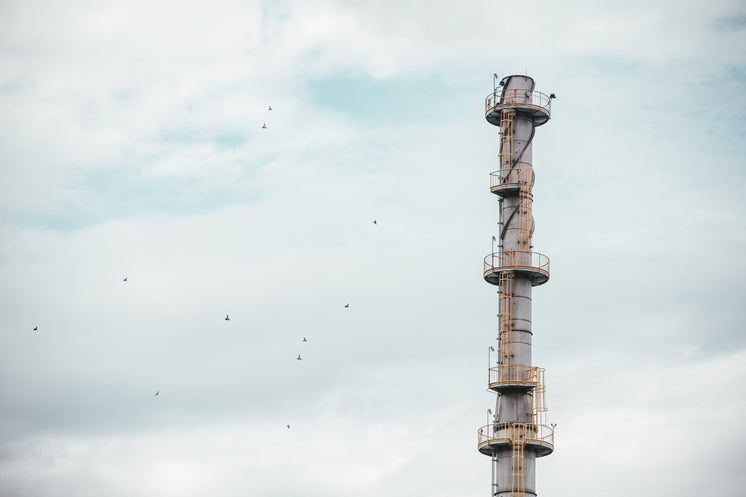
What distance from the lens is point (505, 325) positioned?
82000 mm

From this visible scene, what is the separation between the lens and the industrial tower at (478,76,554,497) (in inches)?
3135

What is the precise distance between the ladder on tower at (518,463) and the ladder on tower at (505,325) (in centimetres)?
330

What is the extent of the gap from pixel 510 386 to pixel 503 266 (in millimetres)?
7417

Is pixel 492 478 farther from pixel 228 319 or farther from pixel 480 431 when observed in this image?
pixel 228 319

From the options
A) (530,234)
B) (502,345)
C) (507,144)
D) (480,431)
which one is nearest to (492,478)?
(480,431)

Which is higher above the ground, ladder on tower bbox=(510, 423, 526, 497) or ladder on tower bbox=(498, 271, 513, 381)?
ladder on tower bbox=(498, 271, 513, 381)

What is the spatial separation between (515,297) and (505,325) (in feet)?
6.05

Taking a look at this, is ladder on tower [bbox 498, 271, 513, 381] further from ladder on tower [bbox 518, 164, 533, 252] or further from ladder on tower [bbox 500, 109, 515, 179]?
ladder on tower [bbox 500, 109, 515, 179]

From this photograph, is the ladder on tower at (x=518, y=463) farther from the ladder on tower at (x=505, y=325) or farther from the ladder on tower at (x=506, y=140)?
the ladder on tower at (x=506, y=140)

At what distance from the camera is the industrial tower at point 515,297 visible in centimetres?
7962

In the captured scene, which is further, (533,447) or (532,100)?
(532,100)

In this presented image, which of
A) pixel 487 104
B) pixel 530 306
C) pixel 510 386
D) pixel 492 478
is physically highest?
pixel 487 104

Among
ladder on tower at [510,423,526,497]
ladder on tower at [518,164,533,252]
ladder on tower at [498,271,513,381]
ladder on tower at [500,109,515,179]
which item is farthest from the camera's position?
ladder on tower at [500,109,515,179]

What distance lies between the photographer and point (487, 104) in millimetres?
86625
